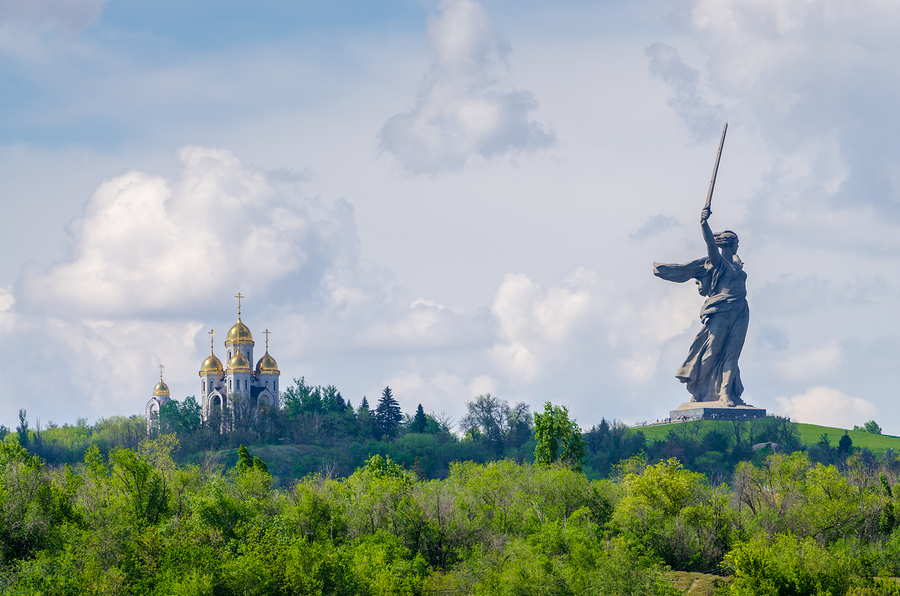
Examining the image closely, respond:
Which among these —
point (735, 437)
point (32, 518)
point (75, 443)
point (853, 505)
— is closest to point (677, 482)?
point (853, 505)

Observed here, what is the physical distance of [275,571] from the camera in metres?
48.2

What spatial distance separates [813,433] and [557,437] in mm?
55839

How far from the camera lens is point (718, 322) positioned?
105 metres

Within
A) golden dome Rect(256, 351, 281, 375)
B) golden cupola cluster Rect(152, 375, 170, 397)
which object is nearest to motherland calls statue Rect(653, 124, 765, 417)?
golden dome Rect(256, 351, 281, 375)

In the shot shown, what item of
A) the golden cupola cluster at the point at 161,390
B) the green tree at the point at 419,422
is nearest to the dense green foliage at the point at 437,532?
the green tree at the point at 419,422

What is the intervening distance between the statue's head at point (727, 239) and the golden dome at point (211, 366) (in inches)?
2261

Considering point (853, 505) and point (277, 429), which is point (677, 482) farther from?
point (277, 429)

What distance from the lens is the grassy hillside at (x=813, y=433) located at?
354 feet

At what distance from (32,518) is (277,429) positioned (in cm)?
7279

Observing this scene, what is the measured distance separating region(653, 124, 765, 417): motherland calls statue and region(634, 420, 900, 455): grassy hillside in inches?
50.5

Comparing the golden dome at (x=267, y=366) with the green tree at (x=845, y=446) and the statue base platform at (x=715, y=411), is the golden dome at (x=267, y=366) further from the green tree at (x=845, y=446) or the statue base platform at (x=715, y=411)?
the green tree at (x=845, y=446)

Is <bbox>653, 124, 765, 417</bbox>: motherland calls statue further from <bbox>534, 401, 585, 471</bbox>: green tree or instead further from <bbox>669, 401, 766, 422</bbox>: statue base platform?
<bbox>534, 401, 585, 471</bbox>: green tree

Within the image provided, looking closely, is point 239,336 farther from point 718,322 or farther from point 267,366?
point 718,322

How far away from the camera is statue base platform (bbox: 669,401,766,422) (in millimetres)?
107375
